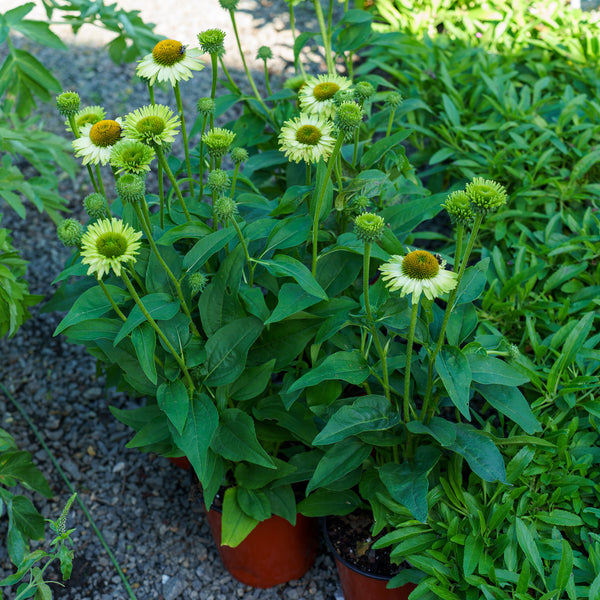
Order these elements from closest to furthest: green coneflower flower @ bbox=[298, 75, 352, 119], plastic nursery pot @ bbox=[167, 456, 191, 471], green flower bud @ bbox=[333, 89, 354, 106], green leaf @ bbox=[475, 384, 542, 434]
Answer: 1. green flower bud @ bbox=[333, 89, 354, 106]
2. green leaf @ bbox=[475, 384, 542, 434]
3. green coneflower flower @ bbox=[298, 75, 352, 119]
4. plastic nursery pot @ bbox=[167, 456, 191, 471]

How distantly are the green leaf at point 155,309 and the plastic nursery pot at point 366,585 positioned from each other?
781 millimetres

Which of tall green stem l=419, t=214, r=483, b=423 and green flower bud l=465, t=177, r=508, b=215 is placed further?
tall green stem l=419, t=214, r=483, b=423

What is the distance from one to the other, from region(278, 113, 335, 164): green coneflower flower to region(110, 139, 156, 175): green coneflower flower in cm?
36

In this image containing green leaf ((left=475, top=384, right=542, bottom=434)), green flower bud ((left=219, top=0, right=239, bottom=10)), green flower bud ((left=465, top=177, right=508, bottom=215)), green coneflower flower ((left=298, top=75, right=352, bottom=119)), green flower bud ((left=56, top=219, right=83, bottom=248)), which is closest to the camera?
green flower bud ((left=465, top=177, right=508, bottom=215))

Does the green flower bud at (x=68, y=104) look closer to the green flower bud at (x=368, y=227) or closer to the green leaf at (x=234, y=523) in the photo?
the green flower bud at (x=368, y=227)

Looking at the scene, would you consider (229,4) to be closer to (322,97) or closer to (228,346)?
(322,97)

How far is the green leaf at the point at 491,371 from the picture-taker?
56.8 inches

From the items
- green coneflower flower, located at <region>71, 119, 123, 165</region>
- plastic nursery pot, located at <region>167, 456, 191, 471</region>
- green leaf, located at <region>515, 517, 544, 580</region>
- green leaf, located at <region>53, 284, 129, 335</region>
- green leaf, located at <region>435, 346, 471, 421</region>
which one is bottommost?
plastic nursery pot, located at <region>167, 456, 191, 471</region>

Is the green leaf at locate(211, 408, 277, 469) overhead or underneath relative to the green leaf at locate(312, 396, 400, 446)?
underneath

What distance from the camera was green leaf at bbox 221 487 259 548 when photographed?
1681 mm

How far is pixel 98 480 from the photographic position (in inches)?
89.4

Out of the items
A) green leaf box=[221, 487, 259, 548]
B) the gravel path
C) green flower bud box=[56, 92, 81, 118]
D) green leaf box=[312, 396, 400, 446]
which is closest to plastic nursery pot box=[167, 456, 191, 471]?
the gravel path

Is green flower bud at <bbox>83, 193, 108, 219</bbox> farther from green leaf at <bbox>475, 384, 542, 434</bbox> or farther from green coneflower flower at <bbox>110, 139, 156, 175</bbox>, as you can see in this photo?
green leaf at <bbox>475, 384, 542, 434</bbox>

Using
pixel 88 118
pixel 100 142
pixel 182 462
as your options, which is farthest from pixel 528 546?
pixel 88 118
